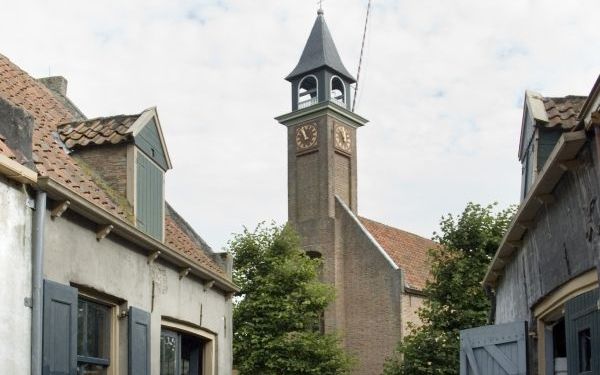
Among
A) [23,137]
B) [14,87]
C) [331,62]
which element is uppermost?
[331,62]

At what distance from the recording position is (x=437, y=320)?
89.2 ft

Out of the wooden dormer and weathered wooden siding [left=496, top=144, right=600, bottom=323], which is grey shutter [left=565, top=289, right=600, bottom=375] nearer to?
weathered wooden siding [left=496, top=144, right=600, bottom=323]

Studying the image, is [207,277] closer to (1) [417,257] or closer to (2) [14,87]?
(2) [14,87]

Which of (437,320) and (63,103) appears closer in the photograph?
(63,103)

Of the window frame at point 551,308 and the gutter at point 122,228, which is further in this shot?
the gutter at point 122,228

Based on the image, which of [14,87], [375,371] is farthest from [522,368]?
[375,371]

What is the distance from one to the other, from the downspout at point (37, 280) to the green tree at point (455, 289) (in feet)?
63.2

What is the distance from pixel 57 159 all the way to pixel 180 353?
3.93m

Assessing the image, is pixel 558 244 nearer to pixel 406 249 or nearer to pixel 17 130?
pixel 17 130

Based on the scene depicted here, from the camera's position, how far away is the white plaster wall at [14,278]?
8211 mm

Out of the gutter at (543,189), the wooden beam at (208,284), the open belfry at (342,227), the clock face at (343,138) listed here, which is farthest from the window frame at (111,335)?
the clock face at (343,138)

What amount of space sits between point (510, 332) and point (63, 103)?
809 centimetres

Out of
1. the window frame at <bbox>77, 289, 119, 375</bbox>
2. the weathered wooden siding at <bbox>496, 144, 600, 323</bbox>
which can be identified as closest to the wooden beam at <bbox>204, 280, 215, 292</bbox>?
the window frame at <bbox>77, 289, 119, 375</bbox>

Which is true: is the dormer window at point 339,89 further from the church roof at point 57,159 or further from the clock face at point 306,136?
the church roof at point 57,159
